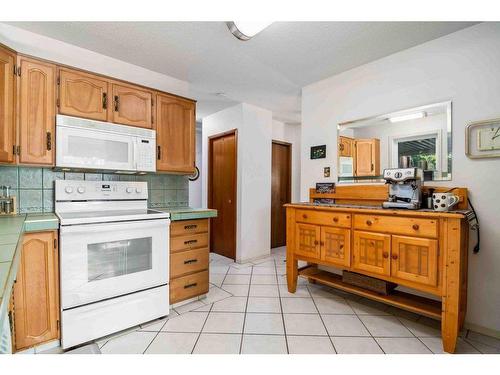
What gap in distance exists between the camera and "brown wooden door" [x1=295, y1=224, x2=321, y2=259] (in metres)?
2.26

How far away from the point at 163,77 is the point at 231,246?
2.50 meters

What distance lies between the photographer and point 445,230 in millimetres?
1586


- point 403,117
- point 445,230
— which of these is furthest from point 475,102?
point 445,230

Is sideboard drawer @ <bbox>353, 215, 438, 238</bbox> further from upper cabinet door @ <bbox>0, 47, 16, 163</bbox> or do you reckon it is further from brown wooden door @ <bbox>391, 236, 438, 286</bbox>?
upper cabinet door @ <bbox>0, 47, 16, 163</bbox>

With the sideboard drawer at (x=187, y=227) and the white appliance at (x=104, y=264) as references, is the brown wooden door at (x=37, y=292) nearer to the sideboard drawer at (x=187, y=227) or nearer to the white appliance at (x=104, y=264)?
the white appliance at (x=104, y=264)

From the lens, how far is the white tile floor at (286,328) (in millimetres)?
1656

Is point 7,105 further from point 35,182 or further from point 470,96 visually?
point 470,96

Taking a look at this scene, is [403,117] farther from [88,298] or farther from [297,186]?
[88,298]

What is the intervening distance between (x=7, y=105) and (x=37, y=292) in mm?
1305

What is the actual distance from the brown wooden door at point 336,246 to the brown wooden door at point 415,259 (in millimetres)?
343

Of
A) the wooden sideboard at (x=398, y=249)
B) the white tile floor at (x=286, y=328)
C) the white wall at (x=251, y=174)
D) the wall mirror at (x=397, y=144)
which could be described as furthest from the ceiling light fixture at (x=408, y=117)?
the white wall at (x=251, y=174)

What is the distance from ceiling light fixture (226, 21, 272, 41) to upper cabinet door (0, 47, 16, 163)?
1566 millimetres

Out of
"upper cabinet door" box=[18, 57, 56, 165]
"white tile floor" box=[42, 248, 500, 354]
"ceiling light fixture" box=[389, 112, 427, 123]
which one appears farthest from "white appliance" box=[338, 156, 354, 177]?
"upper cabinet door" box=[18, 57, 56, 165]

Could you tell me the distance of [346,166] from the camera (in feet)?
8.54
